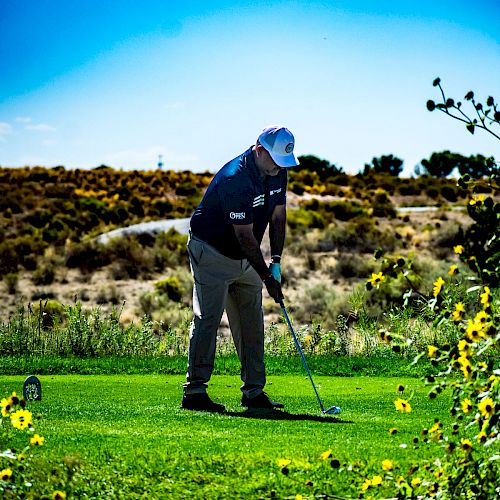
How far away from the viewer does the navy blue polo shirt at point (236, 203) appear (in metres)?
7.64

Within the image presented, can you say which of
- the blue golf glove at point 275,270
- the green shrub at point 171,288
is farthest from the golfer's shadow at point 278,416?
the green shrub at point 171,288

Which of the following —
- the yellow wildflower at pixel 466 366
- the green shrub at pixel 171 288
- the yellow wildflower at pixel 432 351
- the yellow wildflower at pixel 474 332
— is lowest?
the green shrub at pixel 171 288

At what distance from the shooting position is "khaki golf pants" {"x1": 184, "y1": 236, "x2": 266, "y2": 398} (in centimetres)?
799

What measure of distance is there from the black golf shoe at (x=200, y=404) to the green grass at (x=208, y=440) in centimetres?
12

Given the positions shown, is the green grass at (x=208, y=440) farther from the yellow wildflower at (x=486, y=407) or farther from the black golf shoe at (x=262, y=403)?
the yellow wildflower at (x=486, y=407)

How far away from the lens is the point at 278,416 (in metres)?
7.53

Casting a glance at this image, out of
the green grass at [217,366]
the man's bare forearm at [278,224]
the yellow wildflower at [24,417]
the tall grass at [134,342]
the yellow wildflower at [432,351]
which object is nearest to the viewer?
the yellow wildflower at [432,351]

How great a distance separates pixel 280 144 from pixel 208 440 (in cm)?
248

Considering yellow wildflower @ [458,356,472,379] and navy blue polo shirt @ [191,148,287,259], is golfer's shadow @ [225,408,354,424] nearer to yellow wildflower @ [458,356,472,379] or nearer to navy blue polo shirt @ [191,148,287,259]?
navy blue polo shirt @ [191,148,287,259]

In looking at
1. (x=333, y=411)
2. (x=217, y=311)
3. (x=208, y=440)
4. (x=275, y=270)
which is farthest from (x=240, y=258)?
(x=208, y=440)

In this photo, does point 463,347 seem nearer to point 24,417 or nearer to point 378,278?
point 378,278

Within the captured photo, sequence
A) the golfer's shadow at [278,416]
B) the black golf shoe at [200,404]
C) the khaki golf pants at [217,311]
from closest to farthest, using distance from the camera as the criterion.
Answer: the golfer's shadow at [278,416], the black golf shoe at [200,404], the khaki golf pants at [217,311]

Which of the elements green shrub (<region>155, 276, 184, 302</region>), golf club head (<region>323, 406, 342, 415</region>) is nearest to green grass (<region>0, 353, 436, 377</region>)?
golf club head (<region>323, 406, 342, 415</region>)

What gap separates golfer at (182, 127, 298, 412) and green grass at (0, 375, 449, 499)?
1.15 feet
